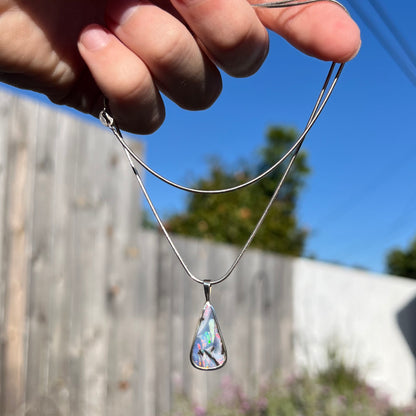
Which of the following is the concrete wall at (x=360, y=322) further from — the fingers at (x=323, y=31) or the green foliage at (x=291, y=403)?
the fingers at (x=323, y=31)

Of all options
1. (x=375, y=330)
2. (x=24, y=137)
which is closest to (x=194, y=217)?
(x=375, y=330)

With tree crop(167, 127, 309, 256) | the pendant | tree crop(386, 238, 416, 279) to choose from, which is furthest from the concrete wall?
tree crop(386, 238, 416, 279)

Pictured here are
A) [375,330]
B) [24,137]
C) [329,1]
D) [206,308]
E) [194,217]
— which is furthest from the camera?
[194,217]

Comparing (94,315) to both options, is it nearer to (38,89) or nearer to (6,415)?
(6,415)

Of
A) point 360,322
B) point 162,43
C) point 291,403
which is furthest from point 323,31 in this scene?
point 360,322

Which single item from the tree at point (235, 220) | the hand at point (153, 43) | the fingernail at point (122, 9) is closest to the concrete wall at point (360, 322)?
the tree at point (235, 220)
